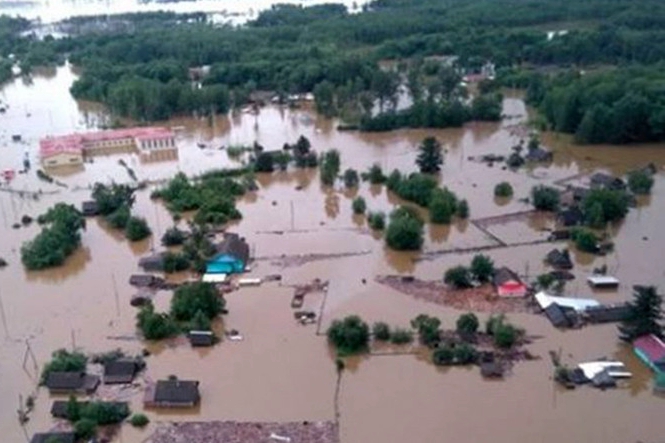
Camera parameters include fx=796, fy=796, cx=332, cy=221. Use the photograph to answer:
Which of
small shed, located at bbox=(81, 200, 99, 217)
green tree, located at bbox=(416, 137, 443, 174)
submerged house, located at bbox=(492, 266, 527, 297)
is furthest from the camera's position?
green tree, located at bbox=(416, 137, 443, 174)

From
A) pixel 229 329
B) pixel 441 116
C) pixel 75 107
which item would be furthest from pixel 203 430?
pixel 75 107

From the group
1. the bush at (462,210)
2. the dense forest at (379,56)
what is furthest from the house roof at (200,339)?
the dense forest at (379,56)

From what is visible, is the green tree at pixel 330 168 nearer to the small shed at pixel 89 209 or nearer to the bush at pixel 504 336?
the small shed at pixel 89 209

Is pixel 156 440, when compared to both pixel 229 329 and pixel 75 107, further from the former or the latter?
pixel 75 107

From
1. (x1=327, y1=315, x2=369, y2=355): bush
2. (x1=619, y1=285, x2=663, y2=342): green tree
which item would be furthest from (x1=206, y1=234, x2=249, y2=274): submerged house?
(x1=619, y1=285, x2=663, y2=342): green tree

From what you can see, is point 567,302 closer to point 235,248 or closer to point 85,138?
point 235,248

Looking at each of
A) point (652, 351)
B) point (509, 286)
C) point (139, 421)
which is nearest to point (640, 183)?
point (509, 286)

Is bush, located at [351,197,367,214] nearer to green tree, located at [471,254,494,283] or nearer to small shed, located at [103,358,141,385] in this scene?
green tree, located at [471,254,494,283]
